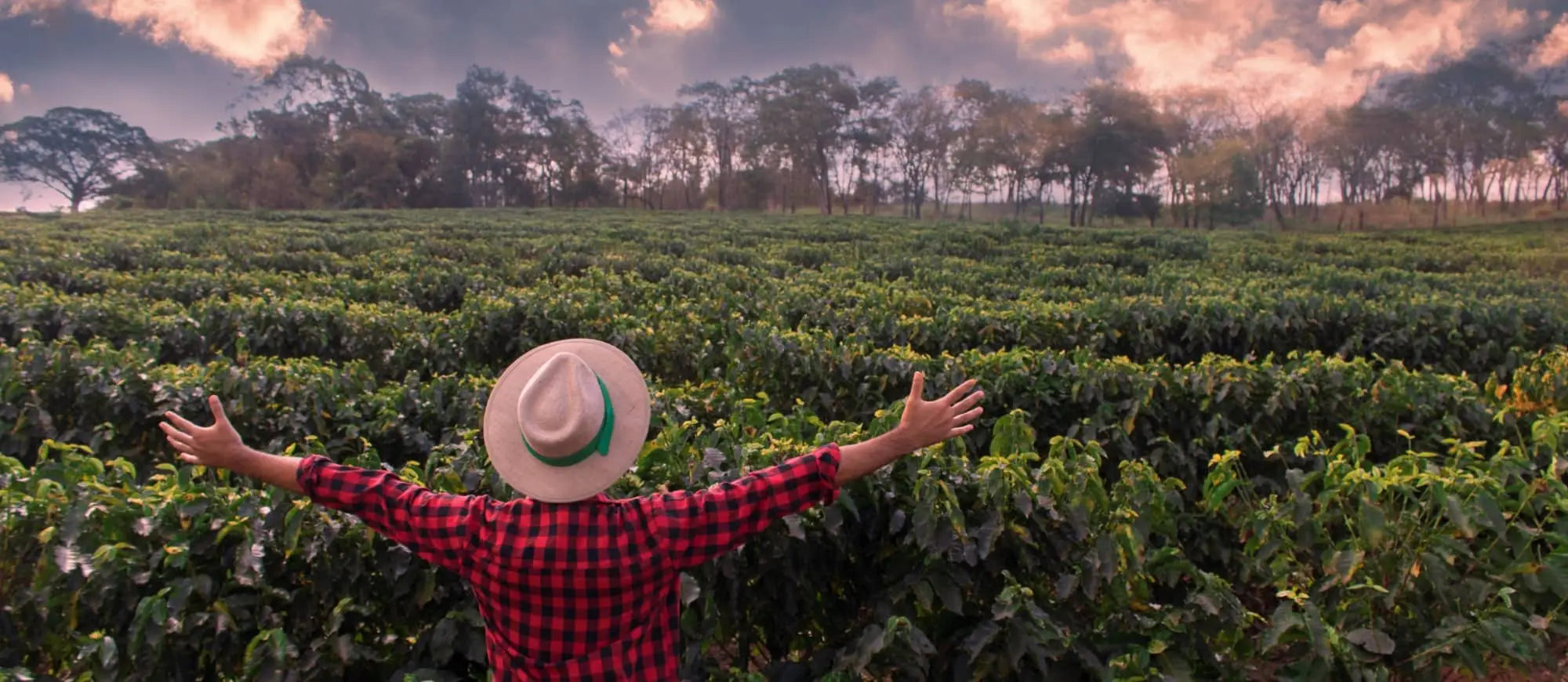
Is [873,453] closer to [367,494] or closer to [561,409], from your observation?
[561,409]

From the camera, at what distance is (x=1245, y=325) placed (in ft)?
29.1

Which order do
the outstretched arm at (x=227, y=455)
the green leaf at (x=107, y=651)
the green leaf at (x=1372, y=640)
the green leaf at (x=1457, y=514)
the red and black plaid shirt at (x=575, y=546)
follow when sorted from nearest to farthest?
1. the red and black plaid shirt at (x=575, y=546)
2. the outstretched arm at (x=227, y=455)
3. the green leaf at (x=107, y=651)
4. the green leaf at (x=1372, y=640)
5. the green leaf at (x=1457, y=514)

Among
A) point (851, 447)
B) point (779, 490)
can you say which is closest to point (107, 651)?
point (779, 490)

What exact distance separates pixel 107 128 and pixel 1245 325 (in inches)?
3384

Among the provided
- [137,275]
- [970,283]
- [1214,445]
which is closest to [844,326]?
[1214,445]

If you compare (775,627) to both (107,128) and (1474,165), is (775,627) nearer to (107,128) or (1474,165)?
(1474,165)

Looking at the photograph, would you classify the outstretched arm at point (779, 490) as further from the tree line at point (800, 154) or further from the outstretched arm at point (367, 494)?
the tree line at point (800, 154)

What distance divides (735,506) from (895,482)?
3.36 ft

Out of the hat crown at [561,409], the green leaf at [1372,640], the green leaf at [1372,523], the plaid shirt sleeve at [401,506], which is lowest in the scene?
the green leaf at [1372,640]

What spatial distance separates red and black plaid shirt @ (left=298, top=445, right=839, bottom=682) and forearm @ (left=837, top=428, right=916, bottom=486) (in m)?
0.05

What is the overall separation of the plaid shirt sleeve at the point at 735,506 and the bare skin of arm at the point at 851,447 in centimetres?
8

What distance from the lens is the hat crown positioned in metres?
1.86

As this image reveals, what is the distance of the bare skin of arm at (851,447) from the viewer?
2160mm

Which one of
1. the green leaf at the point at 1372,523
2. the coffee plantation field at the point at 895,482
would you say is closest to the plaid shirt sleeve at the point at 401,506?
the coffee plantation field at the point at 895,482
